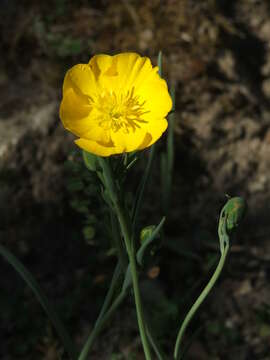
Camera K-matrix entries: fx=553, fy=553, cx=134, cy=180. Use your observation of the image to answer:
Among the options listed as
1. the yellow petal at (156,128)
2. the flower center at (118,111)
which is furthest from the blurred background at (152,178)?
the yellow petal at (156,128)

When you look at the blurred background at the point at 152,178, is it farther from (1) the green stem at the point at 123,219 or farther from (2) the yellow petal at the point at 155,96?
(1) the green stem at the point at 123,219

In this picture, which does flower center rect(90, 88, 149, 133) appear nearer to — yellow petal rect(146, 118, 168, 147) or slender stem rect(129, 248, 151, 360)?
yellow petal rect(146, 118, 168, 147)

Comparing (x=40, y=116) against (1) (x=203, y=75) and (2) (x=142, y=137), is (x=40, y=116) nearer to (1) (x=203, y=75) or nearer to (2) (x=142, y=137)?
(1) (x=203, y=75)

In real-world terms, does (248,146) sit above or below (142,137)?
below

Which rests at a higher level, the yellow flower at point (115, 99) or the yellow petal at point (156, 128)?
the yellow flower at point (115, 99)

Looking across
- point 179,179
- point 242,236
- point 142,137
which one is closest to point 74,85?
point 142,137

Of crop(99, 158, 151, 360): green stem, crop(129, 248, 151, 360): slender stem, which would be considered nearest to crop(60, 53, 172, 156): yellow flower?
crop(99, 158, 151, 360): green stem

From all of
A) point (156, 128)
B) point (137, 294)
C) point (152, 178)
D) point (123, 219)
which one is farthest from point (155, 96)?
point (152, 178)
